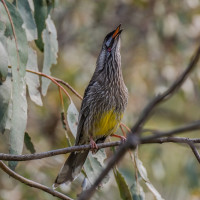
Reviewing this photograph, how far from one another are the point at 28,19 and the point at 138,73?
3.60 meters

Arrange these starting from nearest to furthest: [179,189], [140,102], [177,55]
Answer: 1. [179,189]
2. [140,102]
3. [177,55]

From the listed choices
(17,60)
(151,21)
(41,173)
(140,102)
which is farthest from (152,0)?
(17,60)

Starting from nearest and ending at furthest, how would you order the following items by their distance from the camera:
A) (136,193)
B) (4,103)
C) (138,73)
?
(4,103) < (136,193) < (138,73)

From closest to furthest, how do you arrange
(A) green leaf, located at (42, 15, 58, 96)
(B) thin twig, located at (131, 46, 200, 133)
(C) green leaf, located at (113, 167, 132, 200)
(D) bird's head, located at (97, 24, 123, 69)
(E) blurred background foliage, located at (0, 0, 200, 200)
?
(B) thin twig, located at (131, 46, 200, 133) → (C) green leaf, located at (113, 167, 132, 200) → (A) green leaf, located at (42, 15, 58, 96) → (D) bird's head, located at (97, 24, 123, 69) → (E) blurred background foliage, located at (0, 0, 200, 200)

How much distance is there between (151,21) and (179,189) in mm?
2867

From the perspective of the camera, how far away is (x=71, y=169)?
11.8 ft

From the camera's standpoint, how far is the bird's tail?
3.54 metres

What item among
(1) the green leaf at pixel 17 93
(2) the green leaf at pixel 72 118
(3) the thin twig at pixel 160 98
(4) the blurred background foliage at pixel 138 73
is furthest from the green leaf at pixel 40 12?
(4) the blurred background foliage at pixel 138 73

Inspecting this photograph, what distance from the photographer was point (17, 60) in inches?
111

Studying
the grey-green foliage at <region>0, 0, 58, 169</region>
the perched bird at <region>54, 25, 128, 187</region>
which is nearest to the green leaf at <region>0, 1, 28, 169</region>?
the grey-green foliage at <region>0, 0, 58, 169</region>

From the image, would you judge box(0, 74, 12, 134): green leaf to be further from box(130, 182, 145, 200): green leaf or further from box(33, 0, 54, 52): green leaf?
box(130, 182, 145, 200): green leaf

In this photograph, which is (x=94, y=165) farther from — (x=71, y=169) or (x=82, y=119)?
(x=82, y=119)

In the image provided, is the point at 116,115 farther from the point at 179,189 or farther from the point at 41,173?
the point at 179,189

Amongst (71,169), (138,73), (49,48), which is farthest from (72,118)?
(138,73)
